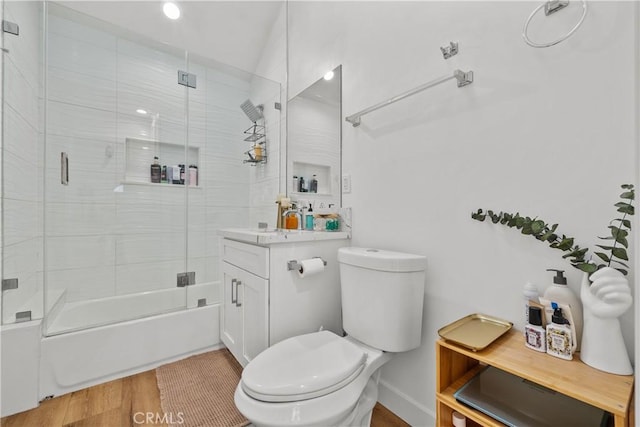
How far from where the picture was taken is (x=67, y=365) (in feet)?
4.78

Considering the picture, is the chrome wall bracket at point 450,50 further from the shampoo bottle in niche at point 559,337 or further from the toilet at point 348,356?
the shampoo bottle in niche at point 559,337

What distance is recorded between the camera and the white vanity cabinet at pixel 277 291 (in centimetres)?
128

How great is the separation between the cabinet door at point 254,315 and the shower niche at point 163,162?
4.41 ft

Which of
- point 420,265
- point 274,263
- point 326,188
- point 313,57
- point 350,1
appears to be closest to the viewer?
point 420,265

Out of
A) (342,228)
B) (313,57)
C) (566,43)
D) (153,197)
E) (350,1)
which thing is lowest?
(342,228)

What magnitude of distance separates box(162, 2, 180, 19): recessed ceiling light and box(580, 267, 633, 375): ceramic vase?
115 inches

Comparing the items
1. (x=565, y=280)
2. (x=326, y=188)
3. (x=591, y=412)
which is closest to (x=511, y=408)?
(x=591, y=412)

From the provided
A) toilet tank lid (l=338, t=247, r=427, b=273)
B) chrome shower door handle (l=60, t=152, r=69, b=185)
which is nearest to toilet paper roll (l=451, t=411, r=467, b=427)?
toilet tank lid (l=338, t=247, r=427, b=273)

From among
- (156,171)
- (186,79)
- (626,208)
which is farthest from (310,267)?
(186,79)

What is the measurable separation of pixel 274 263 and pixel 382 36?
127 centimetres

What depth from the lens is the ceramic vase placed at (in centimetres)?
63

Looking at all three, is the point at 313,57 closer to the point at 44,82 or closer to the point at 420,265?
the point at 420,265

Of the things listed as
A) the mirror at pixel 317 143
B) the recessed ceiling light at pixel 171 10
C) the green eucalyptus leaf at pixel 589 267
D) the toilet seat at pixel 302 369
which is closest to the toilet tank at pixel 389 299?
the toilet seat at pixel 302 369

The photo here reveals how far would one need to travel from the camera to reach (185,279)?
2.22 m
